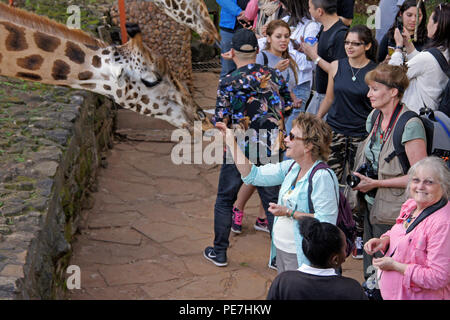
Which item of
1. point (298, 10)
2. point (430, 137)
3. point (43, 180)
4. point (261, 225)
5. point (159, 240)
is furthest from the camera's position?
point (298, 10)

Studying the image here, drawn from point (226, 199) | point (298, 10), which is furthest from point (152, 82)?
point (298, 10)

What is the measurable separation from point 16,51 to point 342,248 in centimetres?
391

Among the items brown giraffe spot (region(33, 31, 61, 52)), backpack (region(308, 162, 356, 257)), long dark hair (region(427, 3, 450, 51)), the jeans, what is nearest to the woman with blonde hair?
backpack (region(308, 162, 356, 257))

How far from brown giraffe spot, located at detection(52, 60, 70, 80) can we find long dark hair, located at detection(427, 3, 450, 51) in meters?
3.41

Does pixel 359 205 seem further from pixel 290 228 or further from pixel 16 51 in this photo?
pixel 16 51

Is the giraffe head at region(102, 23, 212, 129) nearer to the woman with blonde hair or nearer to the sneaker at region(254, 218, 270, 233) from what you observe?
the sneaker at region(254, 218, 270, 233)

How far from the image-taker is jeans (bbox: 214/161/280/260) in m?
5.65

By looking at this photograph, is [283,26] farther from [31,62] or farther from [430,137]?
[31,62]

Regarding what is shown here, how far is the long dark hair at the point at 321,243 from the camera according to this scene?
10.4 feet

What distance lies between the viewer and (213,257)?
19.9ft

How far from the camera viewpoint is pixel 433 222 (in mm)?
3812

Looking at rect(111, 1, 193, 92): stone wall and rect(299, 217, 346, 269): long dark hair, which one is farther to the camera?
rect(111, 1, 193, 92): stone wall

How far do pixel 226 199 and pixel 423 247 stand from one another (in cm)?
230

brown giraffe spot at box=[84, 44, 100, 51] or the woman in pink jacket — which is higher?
brown giraffe spot at box=[84, 44, 100, 51]
